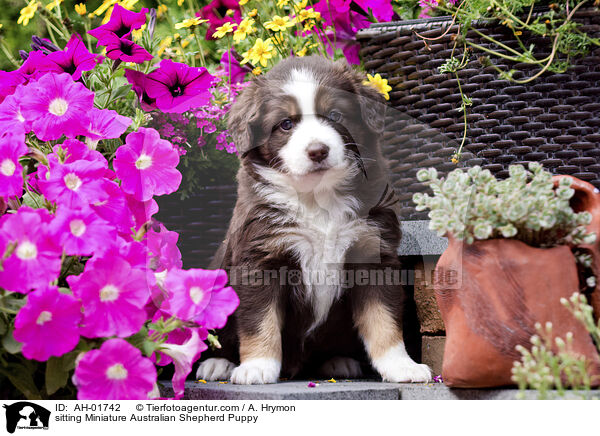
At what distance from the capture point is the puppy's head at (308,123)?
83.8 inches

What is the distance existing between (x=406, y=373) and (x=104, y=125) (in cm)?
127

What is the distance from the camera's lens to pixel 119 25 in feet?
7.14

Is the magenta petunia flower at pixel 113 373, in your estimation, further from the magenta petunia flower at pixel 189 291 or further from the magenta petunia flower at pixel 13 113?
the magenta petunia flower at pixel 13 113

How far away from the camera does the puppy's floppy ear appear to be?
7.39 ft

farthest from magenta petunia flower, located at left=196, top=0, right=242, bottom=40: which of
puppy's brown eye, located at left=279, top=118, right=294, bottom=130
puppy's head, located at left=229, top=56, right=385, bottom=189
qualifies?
puppy's brown eye, located at left=279, top=118, right=294, bottom=130

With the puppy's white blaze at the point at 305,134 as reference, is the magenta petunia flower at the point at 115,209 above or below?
below

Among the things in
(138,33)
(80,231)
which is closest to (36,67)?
(138,33)

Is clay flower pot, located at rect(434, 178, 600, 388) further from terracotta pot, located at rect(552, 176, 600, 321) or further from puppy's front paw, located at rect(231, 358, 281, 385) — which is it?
puppy's front paw, located at rect(231, 358, 281, 385)

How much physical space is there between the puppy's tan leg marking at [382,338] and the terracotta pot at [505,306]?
444 millimetres

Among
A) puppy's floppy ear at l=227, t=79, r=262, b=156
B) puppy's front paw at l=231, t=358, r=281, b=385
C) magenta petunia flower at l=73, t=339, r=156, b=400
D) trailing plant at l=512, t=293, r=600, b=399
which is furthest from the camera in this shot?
puppy's floppy ear at l=227, t=79, r=262, b=156

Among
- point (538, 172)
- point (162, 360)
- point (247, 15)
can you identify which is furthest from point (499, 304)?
point (247, 15)

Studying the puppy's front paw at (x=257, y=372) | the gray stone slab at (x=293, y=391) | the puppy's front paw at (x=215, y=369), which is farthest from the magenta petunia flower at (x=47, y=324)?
the puppy's front paw at (x=215, y=369)
